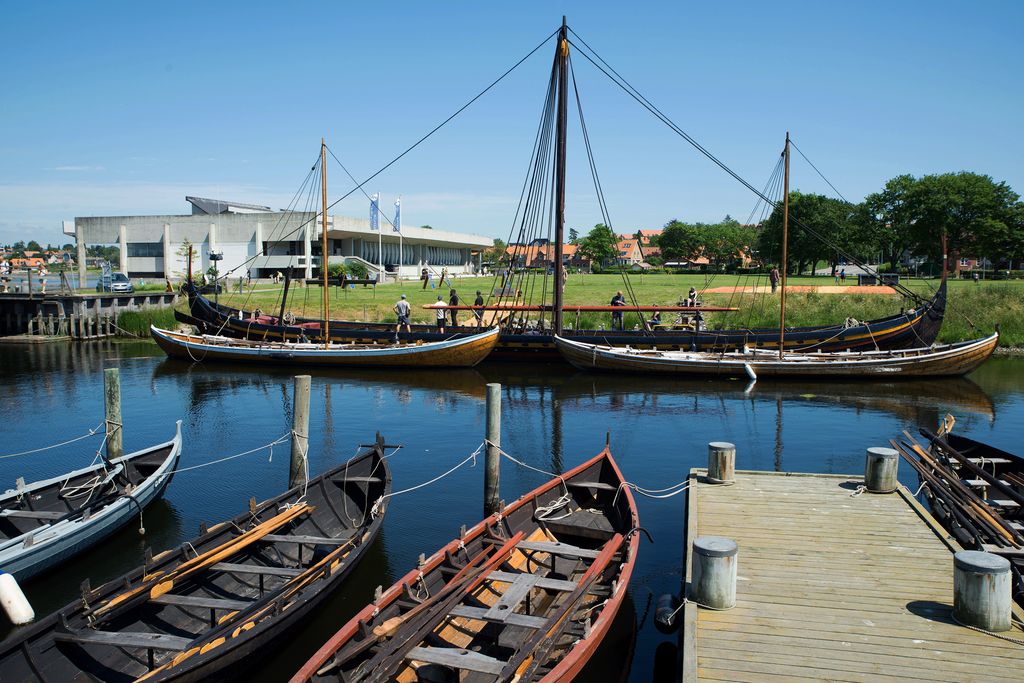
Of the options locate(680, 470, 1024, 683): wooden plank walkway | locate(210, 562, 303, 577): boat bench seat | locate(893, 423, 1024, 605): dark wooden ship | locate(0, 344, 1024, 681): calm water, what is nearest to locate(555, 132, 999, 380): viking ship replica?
locate(0, 344, 1024, 681): calm water

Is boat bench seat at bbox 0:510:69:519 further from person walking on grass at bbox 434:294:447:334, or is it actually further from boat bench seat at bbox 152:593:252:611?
person walking on grass at bbox 434:294:447:334

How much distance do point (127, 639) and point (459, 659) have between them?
4.11m

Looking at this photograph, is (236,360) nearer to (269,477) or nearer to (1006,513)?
(269,477)

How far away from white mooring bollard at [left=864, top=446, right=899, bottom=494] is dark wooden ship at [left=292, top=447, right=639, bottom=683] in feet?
15.5

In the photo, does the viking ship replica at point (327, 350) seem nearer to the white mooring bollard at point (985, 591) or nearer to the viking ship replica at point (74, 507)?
the viking ship replica at point (74, 507)

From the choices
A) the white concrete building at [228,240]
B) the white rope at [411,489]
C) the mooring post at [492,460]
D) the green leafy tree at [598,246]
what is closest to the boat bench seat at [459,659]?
the white rope at [411,489]

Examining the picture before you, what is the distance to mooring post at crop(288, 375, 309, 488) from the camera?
15109 millimetres

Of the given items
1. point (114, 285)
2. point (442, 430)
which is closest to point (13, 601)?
point (442, 430)

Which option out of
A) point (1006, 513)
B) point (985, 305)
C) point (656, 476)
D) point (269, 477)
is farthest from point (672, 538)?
point (985, 305)

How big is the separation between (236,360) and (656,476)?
27.8 metres

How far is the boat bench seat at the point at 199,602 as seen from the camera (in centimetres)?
968

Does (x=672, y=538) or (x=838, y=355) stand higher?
(x=838, y=355)

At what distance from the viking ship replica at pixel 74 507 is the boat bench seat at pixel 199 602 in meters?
3.63

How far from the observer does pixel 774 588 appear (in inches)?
376
